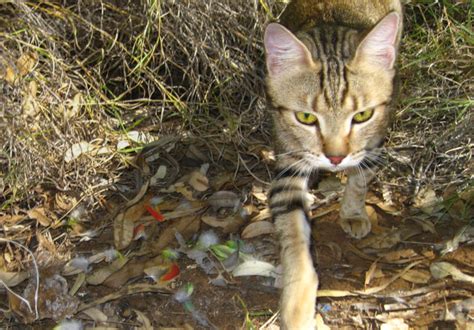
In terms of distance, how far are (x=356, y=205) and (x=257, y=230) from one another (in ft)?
1.56

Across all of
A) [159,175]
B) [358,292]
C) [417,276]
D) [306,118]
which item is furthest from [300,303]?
[159,175]

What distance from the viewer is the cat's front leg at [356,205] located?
9.37 feet

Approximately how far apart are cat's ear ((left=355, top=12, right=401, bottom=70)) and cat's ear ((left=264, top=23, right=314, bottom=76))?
0.22 m

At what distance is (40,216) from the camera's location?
3.18 meters

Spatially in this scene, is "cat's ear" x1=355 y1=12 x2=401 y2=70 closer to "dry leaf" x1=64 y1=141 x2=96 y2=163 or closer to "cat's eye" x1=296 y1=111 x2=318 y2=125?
"cat's eye" x1=296 y1=111 x2=318 y2=125

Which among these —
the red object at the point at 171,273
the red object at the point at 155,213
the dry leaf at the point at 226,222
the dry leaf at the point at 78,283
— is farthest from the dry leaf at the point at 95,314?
the dry leaf at the point at 226,222

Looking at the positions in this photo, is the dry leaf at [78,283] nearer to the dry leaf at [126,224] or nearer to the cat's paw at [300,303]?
the dry leaf at [126,224]

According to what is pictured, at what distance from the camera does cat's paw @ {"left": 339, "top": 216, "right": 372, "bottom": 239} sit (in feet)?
9.47

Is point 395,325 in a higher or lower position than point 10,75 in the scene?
lower

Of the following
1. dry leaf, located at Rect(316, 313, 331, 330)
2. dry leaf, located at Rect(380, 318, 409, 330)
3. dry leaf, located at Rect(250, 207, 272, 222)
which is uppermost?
dry leaf, located at Rect(250, 207, 272, 222)

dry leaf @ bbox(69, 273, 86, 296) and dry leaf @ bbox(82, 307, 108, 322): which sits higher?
dry leaf @ bbox(69, 273, 86, 296)

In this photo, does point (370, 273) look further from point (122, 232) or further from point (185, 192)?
point (122, 232)

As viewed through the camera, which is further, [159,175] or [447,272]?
[159,175]

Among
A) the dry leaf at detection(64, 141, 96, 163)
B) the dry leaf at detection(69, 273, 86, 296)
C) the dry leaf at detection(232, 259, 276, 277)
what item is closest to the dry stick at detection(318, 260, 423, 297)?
the dry leaf at detection(232, 259, 276, 277)
